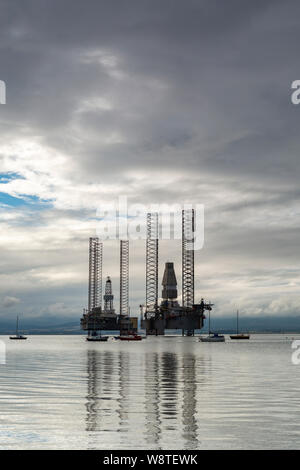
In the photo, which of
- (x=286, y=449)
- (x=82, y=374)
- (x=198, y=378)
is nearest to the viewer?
(x=286, y=449)

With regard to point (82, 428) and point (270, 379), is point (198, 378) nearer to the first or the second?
point (270, 379)

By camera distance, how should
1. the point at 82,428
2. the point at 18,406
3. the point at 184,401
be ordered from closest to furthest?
the point at 82,428
the point at 18,406
the point at 184,401

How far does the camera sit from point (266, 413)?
30734mm

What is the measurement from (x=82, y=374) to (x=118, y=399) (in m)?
22.2

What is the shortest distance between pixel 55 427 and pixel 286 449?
10571mm

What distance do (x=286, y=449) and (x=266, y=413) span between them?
928cm

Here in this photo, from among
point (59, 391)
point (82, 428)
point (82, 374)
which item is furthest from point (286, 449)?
point (82, 374)

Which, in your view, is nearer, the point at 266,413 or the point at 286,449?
the point at 286,449
